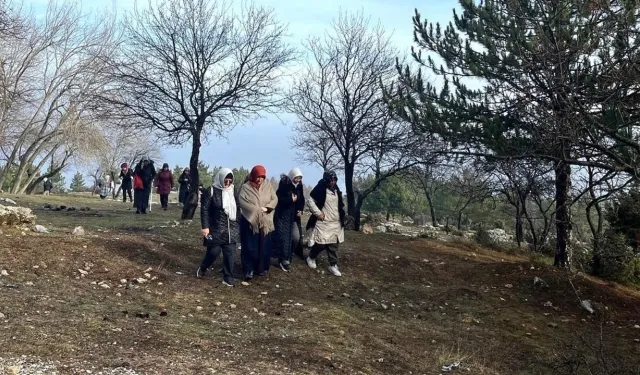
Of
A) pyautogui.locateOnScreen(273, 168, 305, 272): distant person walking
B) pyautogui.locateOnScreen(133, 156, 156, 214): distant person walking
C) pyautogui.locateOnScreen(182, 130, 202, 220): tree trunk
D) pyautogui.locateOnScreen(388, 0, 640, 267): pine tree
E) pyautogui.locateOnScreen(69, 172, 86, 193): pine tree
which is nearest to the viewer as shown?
pyautogui.locateOnScreen(388, 0, 640, 267): pine tree

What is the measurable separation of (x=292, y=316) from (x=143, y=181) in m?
10.9

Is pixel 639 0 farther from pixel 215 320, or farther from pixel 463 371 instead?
pixel 215 320

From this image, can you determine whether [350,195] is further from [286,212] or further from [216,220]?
[216,220]

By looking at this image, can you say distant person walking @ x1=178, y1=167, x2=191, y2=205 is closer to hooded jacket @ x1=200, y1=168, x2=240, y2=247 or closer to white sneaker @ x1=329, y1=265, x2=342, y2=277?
white sneaker @ x1=329, y1=265, x2=342, y2=277

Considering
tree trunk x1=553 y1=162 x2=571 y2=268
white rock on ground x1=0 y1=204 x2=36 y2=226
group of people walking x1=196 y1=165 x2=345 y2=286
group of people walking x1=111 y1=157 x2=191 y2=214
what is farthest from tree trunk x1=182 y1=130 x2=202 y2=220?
tree trunk x1=553 y1=162 x2=571 y2=268

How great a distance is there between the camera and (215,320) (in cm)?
588

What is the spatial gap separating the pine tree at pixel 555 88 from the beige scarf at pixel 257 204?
3571 mm

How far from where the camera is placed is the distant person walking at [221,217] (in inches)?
288

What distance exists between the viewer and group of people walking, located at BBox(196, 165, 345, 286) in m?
7.36

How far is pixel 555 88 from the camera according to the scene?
6.96 metres

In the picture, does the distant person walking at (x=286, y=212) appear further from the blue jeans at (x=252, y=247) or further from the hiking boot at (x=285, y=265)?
the blue jeans at (x=252, y=247)

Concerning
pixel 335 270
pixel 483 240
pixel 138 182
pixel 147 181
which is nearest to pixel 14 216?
pixel 335 270

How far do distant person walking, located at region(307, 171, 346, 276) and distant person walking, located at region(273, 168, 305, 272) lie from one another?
26 centimetres

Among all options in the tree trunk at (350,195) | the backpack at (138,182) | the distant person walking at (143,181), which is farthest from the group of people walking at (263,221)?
the tree trunk at (350,195)
